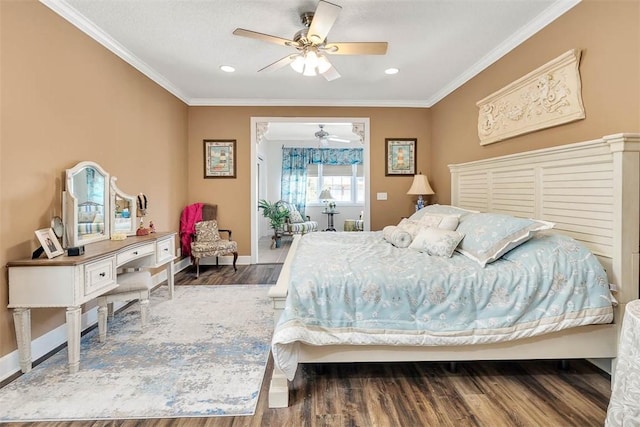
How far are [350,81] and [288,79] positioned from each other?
80cm

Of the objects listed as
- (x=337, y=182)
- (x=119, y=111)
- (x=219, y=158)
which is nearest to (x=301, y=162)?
(x=337, y=182)

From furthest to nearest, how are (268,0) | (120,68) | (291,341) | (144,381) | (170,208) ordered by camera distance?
(170,208) < (120,68) < (268,0) < (144,381) < (291,341)

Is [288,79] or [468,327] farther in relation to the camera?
[288,79]

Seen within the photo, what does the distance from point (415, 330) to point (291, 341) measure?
695 millimetres

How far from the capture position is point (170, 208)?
433 centimetres

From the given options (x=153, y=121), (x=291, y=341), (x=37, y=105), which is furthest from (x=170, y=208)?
(x=291, y=341)

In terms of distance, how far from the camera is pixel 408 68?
11.9ft

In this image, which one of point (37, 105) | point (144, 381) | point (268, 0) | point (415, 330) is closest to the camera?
point (415, 330)

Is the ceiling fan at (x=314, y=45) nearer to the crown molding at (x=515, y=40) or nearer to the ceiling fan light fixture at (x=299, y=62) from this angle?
the ceiling fan light fixture at (x=299, y=62)

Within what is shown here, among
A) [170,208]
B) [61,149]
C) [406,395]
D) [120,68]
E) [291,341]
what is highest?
[120,68]

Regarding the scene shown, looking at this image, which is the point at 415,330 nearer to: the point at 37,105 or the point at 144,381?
the point at 144,381

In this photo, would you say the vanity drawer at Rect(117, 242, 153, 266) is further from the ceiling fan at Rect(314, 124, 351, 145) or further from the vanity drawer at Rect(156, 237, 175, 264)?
the ceiling fan at Rect(314, 124, 351, 145)

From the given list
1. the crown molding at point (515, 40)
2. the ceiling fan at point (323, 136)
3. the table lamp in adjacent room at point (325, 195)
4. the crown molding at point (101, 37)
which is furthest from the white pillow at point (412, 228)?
the table lamp in adjacent room at point (325, 195)

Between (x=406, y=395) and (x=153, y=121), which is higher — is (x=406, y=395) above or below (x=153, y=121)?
below
